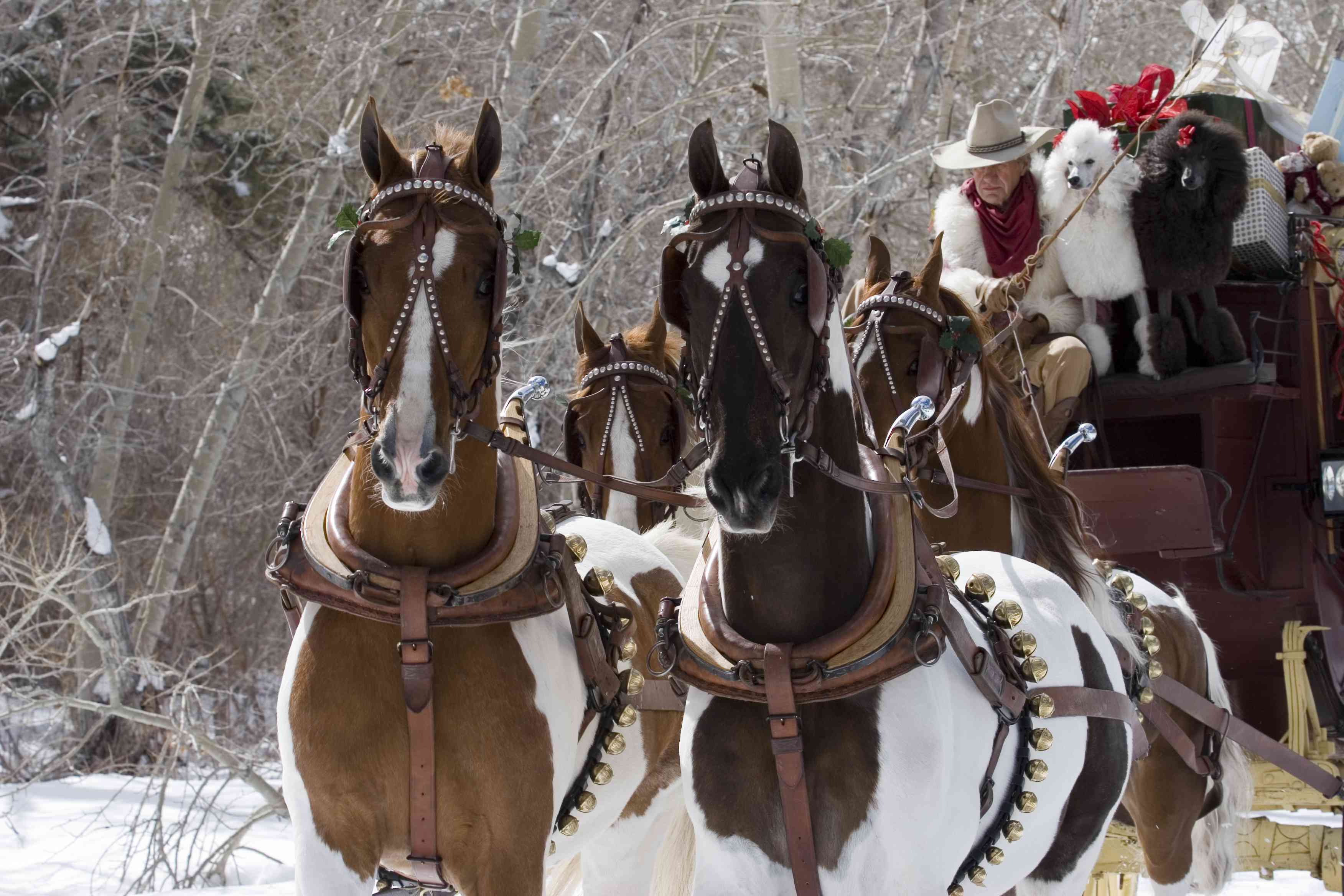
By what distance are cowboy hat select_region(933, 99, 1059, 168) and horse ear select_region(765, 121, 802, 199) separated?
10.8 feet

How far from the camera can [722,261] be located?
2689mm

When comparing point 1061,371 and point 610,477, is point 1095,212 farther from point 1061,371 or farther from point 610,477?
point 610,477

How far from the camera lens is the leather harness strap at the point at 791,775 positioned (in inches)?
107

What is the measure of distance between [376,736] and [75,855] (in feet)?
20.7

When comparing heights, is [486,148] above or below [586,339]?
below

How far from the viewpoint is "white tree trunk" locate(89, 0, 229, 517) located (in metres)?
11.2

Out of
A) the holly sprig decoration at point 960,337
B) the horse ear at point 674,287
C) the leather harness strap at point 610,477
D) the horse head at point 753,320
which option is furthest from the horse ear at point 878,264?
the horse ear at point 674,287

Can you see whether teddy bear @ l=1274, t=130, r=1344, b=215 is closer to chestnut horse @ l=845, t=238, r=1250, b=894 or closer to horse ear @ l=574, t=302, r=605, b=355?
chestnut horse @ l=845, t=238, r=1250, b=894

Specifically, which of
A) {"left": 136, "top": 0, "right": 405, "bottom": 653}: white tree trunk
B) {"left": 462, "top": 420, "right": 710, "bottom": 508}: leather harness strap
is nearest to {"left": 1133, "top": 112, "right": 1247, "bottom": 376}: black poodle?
{"left": 462, "top": 420, "right": 710, "bottom": 508}: leather harness strap

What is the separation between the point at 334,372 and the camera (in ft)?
41.0

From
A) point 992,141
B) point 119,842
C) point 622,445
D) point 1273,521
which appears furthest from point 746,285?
point 119,842

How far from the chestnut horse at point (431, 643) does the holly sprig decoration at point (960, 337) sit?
5.42 ft

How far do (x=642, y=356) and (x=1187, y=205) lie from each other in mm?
2331

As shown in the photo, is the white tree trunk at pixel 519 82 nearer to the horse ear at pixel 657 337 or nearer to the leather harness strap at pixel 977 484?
the horse ear at pixel 657 337
